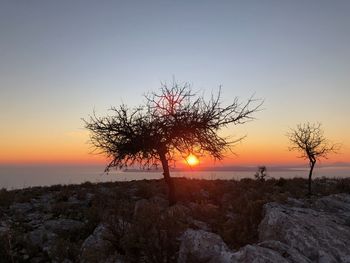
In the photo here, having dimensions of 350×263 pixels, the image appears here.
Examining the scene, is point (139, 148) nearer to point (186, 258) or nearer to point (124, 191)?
point (124, 191)

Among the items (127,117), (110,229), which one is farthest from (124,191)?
(110,229)

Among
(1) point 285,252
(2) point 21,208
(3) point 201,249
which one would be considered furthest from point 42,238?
(1) point 285,252

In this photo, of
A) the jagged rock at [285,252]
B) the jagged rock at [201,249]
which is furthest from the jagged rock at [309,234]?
the jagged rock at [201,249]

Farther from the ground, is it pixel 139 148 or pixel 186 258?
pixel 139 148

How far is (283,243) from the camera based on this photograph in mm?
11133

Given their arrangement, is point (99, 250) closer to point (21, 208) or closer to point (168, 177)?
point (168, 177)

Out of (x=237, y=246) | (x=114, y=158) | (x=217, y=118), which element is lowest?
(x=237, y=246)

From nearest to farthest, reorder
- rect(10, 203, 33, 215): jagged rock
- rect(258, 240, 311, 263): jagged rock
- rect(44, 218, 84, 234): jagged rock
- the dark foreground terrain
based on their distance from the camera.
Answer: rect(258, 240, 311, 263): jagged rock
the dark foreground terrain
rect(44, 218, 84, 234): jagged rock
rect(10, 203, 33, 215): jagged rock

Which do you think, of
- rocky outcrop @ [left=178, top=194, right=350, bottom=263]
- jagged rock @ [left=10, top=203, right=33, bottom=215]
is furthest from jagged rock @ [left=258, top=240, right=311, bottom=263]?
jagged rock @ [left=10, top=203, right=33, bottom=215]

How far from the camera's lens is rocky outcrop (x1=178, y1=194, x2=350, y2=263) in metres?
9.73

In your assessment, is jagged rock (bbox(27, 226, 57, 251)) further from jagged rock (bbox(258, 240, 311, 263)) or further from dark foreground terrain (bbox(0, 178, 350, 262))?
jagged rock (bbox(258, 240, 311, 263))

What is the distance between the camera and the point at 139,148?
2592 centimetres

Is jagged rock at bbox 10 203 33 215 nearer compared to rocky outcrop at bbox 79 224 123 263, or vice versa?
rocky outcrop at bbox 79 224 123 263

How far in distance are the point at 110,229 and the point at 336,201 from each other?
18.2 meters
